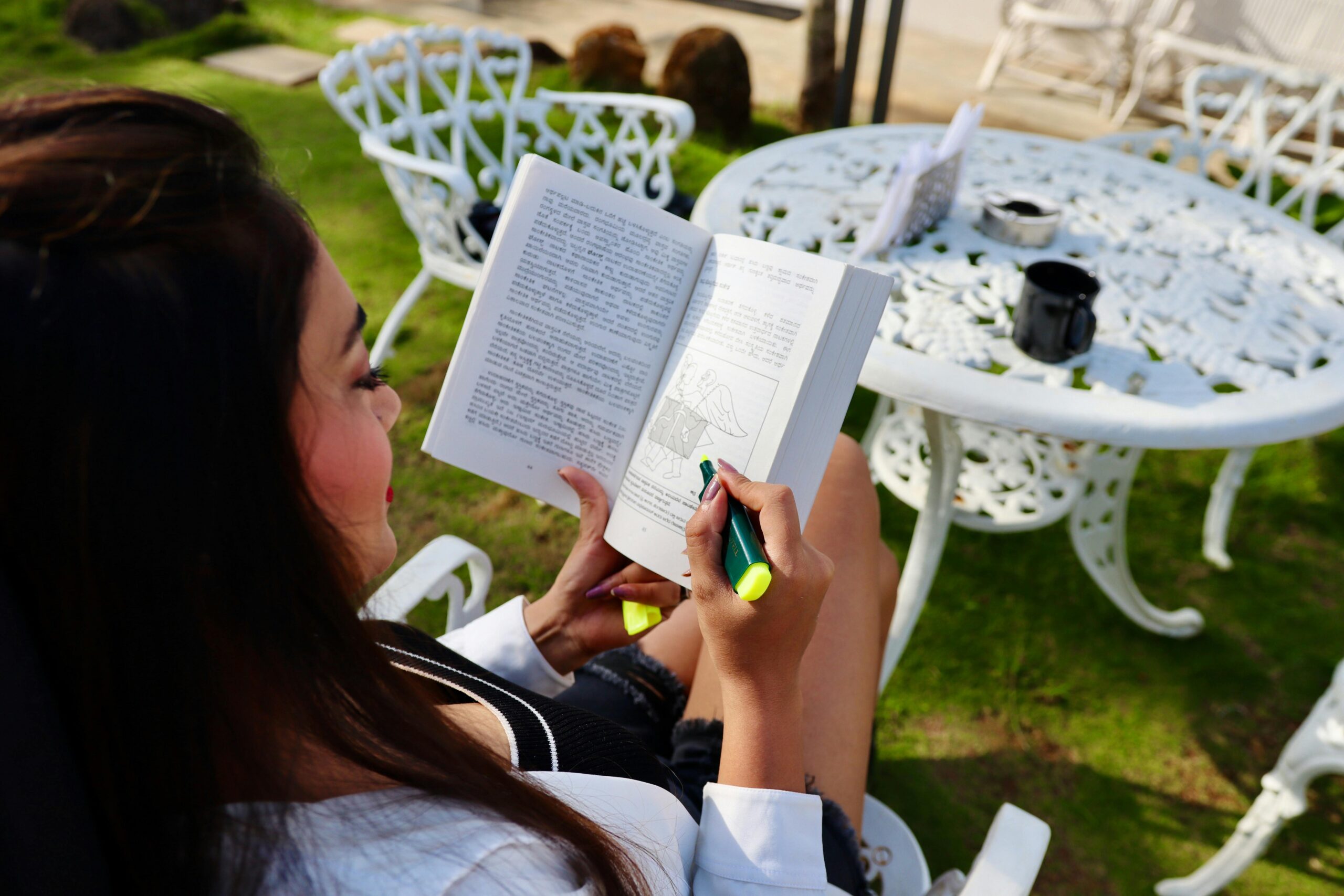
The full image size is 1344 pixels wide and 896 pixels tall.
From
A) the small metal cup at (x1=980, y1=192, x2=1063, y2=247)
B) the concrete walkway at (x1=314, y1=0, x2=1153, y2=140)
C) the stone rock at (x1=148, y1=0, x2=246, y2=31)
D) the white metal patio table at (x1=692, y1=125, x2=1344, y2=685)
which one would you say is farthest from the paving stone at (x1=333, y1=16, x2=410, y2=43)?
the small metal cup at (x1=980, y1=192, x2=1063, y2=247)

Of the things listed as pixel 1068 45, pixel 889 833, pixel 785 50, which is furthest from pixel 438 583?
pixel 1068 45

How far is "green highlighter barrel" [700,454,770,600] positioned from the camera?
700mm

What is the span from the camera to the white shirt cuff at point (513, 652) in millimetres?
1001

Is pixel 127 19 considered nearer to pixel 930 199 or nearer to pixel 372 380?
pixel 930 199

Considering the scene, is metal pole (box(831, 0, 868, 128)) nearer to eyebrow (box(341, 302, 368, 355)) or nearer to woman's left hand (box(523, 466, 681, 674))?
woman's left hand (box(523, 466, 681, 674))

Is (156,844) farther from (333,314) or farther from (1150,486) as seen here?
(1150,486)

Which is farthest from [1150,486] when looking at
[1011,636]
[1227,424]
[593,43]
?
[593,43]

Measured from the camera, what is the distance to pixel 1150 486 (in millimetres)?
2271

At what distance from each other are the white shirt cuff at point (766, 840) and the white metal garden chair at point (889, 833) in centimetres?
15

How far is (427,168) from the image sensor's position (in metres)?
1.87

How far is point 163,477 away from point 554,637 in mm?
605

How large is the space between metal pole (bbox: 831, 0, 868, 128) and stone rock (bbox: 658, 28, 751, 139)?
2.37ft

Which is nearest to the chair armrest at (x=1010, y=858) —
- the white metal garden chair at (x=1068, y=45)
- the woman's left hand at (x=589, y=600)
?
the woman's left hand at (x=589, y=600)

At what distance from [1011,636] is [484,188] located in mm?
2448
